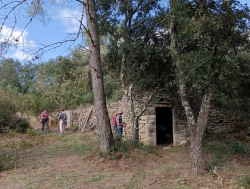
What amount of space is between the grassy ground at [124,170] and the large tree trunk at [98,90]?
0.46m

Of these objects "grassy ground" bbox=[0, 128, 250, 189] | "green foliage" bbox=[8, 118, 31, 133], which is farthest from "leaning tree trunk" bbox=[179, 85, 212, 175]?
"green foliage" bbox=[8, 118, 31, 133]

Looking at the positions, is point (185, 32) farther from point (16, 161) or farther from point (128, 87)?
point (16, 161)

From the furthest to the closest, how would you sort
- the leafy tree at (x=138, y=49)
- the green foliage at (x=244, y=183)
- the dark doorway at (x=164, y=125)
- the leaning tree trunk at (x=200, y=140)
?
1. the dark doorway at (x=164, y=125)
2. the leafy tree at (x=138, y=49)
3. the leaning tree trunk at (x=200, y=140)
4. the green foliage at (x=244, y=183)

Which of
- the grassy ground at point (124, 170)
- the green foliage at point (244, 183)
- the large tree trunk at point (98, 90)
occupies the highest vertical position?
the large tree trunk at point (98, 90)

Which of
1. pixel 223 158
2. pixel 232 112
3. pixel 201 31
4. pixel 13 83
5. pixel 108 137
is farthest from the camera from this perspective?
pixel 13 83

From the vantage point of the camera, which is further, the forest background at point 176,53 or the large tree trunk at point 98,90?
the large tree trunk at point 98,90

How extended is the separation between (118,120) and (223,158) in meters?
4.70

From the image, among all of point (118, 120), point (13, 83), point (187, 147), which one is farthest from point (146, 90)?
point (13, 83)

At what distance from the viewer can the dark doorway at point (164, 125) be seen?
45.4 ft

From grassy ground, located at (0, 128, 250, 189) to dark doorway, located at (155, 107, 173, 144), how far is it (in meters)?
3.22

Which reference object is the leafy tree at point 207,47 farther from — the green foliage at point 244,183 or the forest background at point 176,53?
the green foliage at point 244,183

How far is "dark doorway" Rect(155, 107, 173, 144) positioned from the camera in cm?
1384

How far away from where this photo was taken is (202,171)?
20.7 feet

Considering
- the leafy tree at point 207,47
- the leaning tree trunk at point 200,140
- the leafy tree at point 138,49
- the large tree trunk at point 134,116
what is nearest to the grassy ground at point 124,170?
the leaning tree trunk at point 200,140
